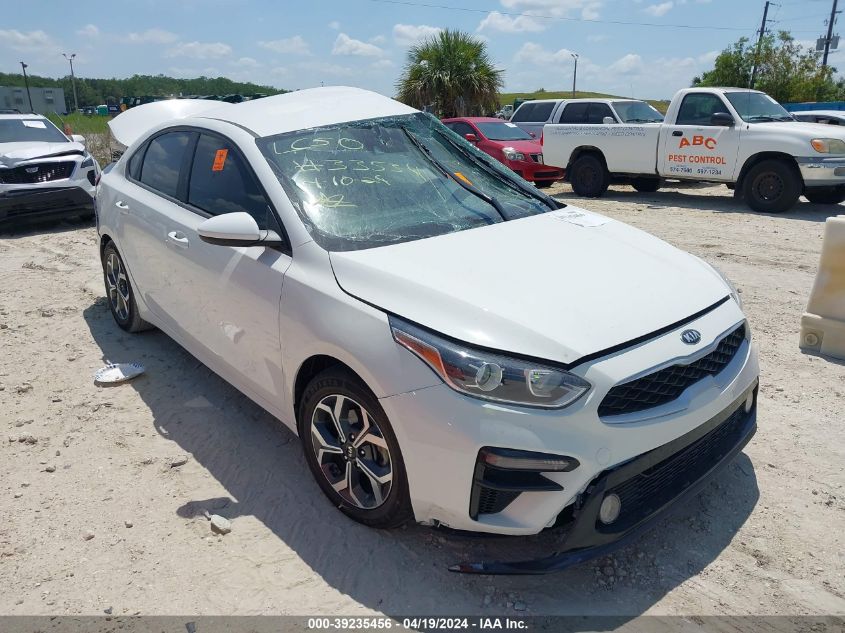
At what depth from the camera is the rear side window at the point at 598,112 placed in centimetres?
1282

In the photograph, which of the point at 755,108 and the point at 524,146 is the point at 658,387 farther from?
the point at 524,146

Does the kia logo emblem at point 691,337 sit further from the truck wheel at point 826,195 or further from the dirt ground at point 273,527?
the truck wheel at point 826,195

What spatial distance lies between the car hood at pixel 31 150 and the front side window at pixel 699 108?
9823mm

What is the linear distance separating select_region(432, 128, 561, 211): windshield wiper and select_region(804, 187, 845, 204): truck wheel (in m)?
8.19

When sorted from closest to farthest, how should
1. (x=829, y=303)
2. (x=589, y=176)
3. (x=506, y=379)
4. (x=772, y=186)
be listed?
(x=506, y=379)
(x=829, y=303)
(x=772, y=186)
(x=589, y=176)

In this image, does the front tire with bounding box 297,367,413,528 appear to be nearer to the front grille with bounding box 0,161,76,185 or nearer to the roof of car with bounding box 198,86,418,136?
the roof of car with bounding box 198,86,418,136

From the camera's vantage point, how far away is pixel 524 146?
46.3 feet

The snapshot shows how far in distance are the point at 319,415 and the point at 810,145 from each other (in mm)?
9561

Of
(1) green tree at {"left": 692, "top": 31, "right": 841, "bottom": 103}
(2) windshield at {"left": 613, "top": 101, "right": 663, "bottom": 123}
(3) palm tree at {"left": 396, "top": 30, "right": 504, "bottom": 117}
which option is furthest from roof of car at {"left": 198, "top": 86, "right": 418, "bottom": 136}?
(1) green tree at {"left": 692, "top": 31, "right": 841, "bottom": 103}

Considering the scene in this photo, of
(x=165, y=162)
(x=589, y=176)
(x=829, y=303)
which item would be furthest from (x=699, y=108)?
(x=165, y=162)

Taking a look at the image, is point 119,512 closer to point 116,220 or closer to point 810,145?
point 116,220

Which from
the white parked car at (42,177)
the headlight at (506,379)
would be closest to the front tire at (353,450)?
the headlight at (506,379)

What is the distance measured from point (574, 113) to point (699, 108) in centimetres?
267

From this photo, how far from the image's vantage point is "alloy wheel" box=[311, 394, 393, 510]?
272 cm
